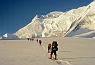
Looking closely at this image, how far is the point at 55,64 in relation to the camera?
53.1 ft

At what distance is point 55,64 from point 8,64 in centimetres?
291

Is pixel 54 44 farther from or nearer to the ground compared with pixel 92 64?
farther from the ground

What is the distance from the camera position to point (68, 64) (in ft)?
53.1

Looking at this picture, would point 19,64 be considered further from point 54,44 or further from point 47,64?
point 54,44

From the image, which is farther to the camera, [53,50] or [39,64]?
[53,50]

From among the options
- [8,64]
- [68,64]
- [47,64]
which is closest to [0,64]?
[8,64]

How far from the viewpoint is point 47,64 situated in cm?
1597

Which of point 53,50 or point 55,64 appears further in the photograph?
point 53,50

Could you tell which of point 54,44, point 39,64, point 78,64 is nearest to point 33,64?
point 39,64

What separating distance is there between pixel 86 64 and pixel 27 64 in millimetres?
3741

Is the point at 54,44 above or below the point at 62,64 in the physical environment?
above

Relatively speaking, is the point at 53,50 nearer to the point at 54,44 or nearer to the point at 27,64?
the point at 54,44

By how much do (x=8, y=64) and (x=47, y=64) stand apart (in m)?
2.39

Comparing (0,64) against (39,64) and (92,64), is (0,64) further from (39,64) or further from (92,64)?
(92,64)
